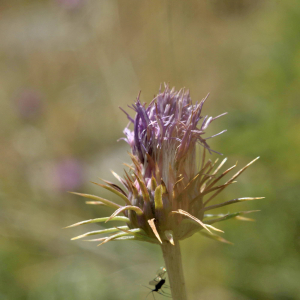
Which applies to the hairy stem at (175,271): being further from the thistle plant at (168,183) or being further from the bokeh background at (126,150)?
the bokeh background at (126,150)

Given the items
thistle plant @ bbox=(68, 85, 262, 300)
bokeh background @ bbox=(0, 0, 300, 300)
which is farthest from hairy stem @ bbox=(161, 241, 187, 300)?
bokeh background @ bbox=(0, 0, 300, 300)

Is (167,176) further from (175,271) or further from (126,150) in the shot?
(126,150)

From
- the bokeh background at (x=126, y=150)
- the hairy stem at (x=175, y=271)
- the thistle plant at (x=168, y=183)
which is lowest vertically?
the hairy stem at (x=175, y=271)

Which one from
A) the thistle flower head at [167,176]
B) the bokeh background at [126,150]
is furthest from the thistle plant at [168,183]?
the bokeh background at [126,150]

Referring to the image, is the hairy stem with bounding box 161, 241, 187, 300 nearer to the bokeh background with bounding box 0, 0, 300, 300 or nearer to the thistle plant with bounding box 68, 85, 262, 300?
the thistle plant with bounding box 68, 85, 262, 300

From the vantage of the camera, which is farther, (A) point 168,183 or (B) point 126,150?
(B) point 126,150

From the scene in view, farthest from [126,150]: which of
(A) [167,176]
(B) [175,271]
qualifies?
(B) [175,271]

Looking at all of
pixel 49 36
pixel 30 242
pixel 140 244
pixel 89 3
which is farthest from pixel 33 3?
pixel 140 244

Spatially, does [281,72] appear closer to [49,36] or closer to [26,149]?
[26,149]
